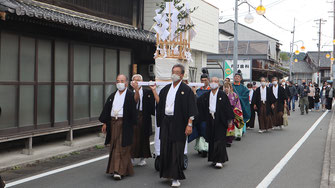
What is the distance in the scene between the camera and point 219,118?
7516 millimetres

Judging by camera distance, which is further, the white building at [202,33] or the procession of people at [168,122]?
the white building at [202,33]

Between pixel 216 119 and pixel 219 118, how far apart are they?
0.22 feet

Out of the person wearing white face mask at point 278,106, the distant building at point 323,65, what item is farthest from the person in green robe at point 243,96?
the distant building at point 323,65

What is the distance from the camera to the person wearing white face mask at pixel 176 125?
591 centimetres

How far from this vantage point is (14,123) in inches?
323

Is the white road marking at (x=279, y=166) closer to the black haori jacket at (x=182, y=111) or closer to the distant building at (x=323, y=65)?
the black haori jacket at (x=182, y=111)

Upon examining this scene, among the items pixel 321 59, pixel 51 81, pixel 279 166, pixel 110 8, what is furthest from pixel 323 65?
pixel 51 81

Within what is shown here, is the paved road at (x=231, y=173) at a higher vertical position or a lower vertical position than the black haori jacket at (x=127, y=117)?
lower

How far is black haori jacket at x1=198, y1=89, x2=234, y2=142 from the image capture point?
24.4 feet

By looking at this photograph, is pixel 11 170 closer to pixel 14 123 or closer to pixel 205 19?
pixel 14 123

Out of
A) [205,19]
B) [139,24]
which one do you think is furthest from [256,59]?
[139,24]

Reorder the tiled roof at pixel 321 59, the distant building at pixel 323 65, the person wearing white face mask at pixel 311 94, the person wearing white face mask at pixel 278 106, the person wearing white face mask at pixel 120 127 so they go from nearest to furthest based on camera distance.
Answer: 1. the person wearing white face mask at pixel 120 127
2. the person wearing white face mask at pixel 278 106
3. the person wearing white face mask at pixel 311 94
4. the distant building at pixel 323 65
5. the tiled roof at pixel 321 59

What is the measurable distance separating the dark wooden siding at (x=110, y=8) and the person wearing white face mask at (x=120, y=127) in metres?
4.67

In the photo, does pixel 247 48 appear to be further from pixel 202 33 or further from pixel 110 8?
pixel 110 8
